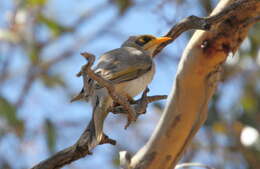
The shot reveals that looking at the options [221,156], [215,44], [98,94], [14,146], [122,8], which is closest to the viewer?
[98,94]

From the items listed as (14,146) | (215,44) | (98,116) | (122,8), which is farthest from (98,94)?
(122,8)

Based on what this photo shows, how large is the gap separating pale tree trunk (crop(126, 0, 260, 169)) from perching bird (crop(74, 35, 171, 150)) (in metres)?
0.23

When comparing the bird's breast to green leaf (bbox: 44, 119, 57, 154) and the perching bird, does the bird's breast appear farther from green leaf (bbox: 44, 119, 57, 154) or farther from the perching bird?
green leaf (bbox: 44, 119, 57, 154)

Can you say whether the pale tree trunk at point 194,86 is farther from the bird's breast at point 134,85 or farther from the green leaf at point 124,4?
the green leaf at point 124,4

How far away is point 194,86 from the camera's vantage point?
125 inches

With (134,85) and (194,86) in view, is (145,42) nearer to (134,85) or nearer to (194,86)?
(134,85)

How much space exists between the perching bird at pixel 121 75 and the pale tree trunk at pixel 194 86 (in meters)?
0.23

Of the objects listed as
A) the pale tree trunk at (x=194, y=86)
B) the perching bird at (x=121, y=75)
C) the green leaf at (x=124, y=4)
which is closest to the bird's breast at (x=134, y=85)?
the perching bird at (x=121, y=75)

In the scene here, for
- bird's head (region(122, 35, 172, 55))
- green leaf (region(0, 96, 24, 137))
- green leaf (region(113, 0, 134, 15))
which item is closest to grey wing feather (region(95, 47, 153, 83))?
bird's head (region(122, 35, 172, 55))

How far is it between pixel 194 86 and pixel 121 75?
1.46ft

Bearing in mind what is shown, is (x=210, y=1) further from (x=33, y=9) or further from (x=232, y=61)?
(x=33, y=9)

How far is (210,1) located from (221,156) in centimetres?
156

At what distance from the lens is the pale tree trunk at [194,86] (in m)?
3.06

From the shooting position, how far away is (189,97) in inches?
124
